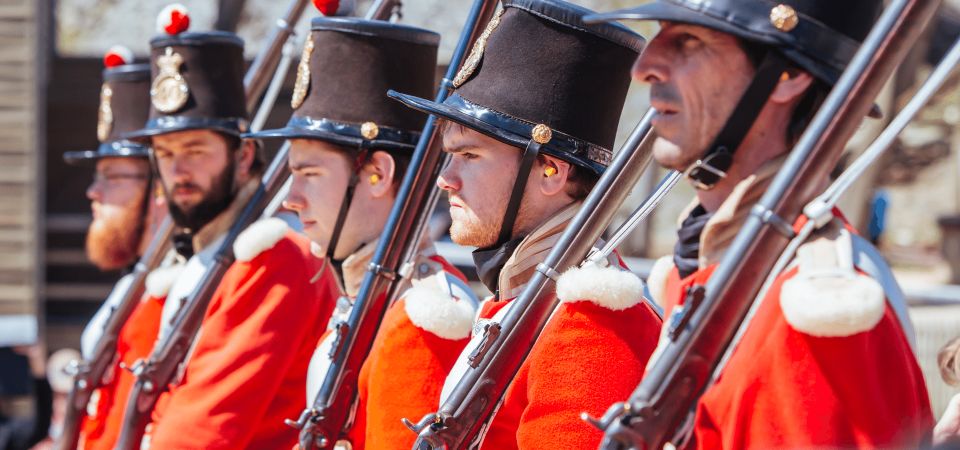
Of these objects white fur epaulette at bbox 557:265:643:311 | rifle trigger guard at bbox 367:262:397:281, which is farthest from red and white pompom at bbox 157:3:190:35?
white fur epaulette at bbox 557:265:643:311

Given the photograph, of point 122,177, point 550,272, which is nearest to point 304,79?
point 550,272

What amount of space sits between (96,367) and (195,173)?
3.54ft

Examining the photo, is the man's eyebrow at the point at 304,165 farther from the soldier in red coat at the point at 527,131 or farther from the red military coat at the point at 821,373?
the red military coat at the point at 821,373

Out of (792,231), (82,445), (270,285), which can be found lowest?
(82,445)

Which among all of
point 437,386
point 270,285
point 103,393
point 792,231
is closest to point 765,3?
point 792,231

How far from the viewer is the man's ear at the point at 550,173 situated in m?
3.17

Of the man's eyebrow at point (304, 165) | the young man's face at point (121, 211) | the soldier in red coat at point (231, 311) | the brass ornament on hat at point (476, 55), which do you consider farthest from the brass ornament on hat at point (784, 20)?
the young man's face at point (121, 211)

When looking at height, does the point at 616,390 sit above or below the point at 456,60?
below

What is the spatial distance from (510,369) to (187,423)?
1.59 m

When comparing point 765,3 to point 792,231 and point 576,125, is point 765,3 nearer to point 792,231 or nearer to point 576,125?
point 792,231

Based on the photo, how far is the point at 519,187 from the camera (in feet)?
10.3

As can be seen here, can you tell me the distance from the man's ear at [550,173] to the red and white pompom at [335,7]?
5.05 feet

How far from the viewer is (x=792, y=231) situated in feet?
6.89

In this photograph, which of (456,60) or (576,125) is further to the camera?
(456,60)
